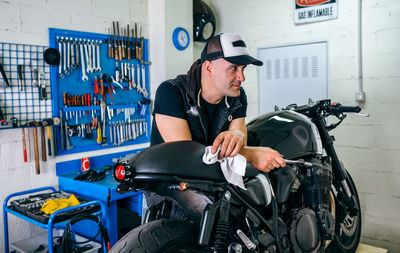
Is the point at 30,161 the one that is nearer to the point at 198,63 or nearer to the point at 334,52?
the point at 198,63

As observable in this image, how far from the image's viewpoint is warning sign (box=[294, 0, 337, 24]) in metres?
3.31

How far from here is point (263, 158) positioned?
1409 mm

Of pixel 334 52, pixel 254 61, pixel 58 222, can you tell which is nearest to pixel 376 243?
pixel 334 52

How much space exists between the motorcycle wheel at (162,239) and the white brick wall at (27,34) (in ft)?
6.29

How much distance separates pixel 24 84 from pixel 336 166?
2268 millimetres

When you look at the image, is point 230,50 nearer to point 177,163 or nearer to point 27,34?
point 177,163

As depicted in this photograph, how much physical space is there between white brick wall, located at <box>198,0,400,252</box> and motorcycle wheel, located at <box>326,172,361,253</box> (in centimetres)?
91

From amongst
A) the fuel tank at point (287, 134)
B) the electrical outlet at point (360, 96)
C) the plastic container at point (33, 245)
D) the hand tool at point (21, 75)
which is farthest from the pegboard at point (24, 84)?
the electrical outlet at point (360, 96)

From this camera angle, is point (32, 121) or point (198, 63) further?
point (32, 121)

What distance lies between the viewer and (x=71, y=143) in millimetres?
3053

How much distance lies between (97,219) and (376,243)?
238cm

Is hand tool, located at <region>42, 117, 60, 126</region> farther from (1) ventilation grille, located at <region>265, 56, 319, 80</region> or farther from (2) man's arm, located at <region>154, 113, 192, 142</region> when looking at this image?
(1) ventilation grille, located at <region>265, 56, 319, 80</region>

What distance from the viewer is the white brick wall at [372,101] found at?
3023 millimetres

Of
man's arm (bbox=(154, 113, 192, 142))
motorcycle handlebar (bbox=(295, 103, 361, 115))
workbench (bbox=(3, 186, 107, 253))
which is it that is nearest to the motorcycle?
motorcycle handlebar (bbox=(295, 103, 361, 115))
